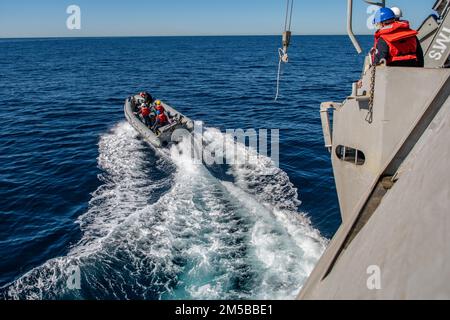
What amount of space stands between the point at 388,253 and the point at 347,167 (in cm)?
504

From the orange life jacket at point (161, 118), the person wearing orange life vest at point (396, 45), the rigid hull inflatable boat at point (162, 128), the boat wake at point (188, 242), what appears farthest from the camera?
the orange life jacket at point (161, 118)

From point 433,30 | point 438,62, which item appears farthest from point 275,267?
point 433,30

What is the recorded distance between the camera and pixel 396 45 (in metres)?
6.69

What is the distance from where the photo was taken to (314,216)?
42.8ft

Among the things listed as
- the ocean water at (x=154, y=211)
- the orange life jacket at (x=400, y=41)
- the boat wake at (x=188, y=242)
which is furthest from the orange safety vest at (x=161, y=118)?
the orange life jacket at (x=400, y=41)

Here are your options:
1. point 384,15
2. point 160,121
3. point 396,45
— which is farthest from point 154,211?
point 384,15

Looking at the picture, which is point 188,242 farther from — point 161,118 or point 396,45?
point 161,118

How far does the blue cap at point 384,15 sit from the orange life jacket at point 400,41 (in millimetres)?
184

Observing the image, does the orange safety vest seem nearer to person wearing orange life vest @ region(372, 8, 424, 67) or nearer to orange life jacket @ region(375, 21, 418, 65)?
person wearing orange life vest @ region(372, 8, 424, 67)

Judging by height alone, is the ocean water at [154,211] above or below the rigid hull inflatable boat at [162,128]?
below

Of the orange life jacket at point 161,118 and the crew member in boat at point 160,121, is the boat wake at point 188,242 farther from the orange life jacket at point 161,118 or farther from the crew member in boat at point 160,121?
the orange life jacket at point 161,118

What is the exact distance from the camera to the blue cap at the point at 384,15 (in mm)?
6764

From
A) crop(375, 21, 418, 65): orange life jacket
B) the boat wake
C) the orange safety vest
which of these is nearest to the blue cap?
crop(375, 21, 418, 65): orange life jacket

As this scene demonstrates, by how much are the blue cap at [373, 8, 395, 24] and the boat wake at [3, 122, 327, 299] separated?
6565mm
